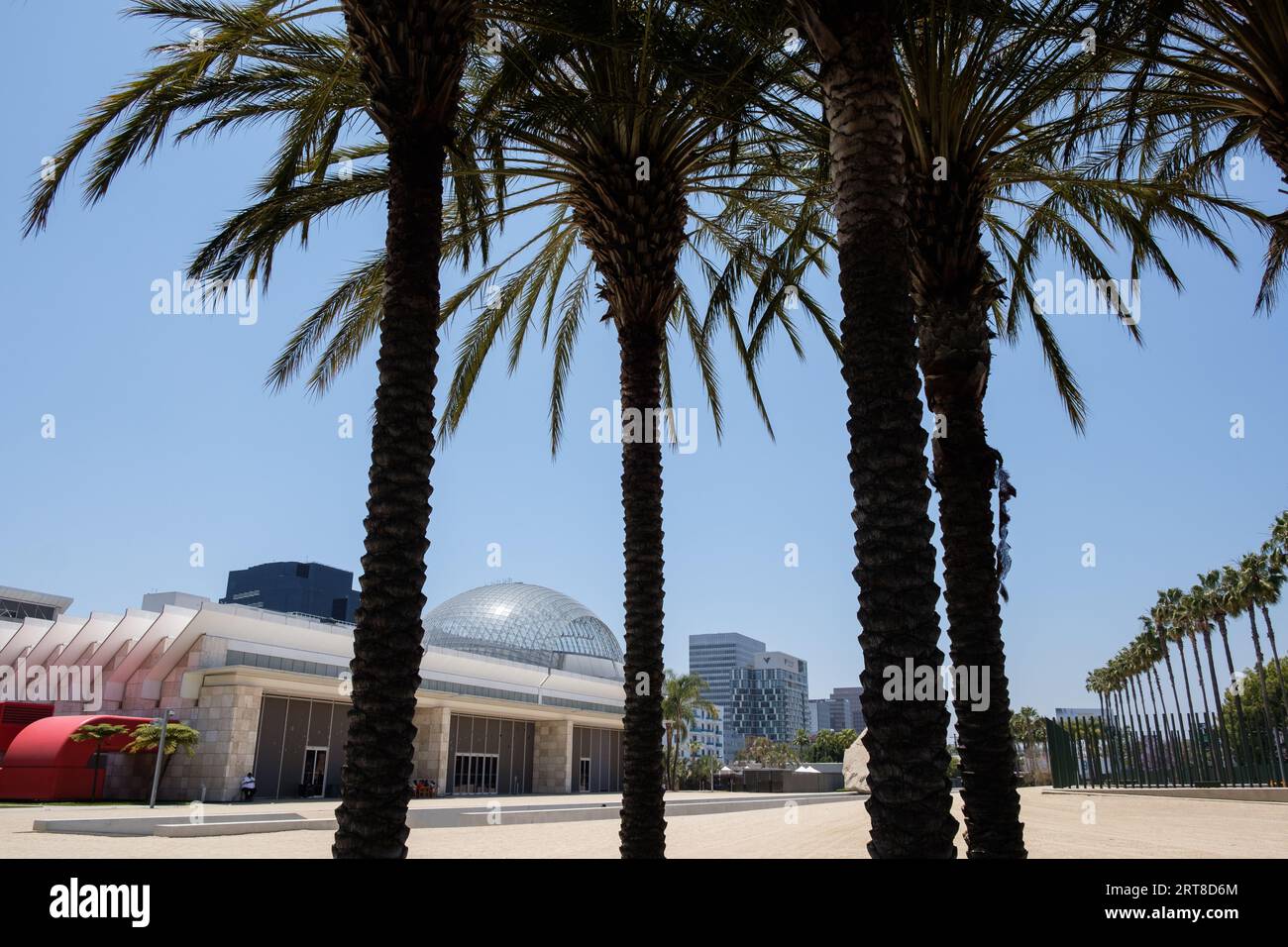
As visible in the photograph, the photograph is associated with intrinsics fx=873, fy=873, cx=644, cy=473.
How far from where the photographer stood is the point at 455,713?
1526 inches

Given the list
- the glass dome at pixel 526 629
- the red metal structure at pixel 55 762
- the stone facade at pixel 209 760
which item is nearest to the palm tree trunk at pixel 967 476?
the stone facade at pixel 209 760

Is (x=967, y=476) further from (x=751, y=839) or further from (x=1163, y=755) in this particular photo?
(x=1163, y=755)

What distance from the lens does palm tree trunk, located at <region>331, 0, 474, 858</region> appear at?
229 inches

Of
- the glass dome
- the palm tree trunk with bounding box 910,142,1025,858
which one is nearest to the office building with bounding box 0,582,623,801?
the glass dome

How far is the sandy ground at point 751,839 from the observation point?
1312 cm

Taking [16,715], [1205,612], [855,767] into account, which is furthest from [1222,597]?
[16,715]

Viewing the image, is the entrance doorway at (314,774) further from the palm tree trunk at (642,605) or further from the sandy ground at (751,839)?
the palm tree trunk at (642,605)

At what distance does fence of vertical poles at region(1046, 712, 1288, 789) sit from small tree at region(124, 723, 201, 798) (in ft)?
98.8

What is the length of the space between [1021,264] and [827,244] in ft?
8.26

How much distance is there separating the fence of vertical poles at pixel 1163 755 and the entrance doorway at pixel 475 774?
24.2 meters

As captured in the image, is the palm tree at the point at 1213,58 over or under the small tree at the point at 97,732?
over

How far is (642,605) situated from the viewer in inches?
363

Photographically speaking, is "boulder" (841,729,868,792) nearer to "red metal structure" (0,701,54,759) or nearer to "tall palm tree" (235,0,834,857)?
"red metal structure" (0,701,54,759)

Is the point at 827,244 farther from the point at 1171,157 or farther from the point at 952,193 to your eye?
the point at 1171,157
